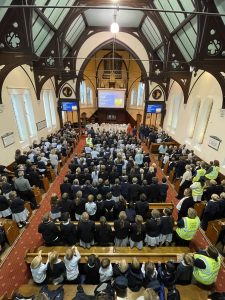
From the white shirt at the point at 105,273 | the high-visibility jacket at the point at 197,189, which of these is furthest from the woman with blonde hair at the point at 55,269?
the high-visibility jacket at the point at 197,189

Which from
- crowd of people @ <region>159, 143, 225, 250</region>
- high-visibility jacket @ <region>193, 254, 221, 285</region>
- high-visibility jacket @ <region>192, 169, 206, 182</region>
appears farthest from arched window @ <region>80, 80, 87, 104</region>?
high-visibility jacket @ <region>193, 254, 221, 285</region>

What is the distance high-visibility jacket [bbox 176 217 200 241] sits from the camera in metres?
4.80

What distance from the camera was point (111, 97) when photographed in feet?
70.3

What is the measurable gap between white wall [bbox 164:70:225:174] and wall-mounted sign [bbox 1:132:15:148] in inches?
378

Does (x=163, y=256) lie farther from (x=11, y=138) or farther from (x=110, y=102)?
(x=110, y=102)

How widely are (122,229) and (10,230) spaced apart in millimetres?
3056

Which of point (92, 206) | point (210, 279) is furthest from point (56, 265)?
point (210, 279)

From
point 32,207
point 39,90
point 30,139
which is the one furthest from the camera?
point 39,90

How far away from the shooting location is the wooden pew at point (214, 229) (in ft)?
18.1

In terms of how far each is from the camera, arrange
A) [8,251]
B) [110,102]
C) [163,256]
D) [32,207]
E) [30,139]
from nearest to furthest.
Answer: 1. [163,256]
2. [8,251]
3. [32,207]
4. [30,139]
5. [110,102]

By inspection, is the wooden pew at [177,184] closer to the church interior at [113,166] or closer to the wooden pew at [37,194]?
the church interior at [113,166]

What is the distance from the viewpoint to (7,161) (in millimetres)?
9492

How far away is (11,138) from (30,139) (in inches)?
97.0

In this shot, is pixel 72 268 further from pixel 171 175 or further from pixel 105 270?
pixel 171 175
